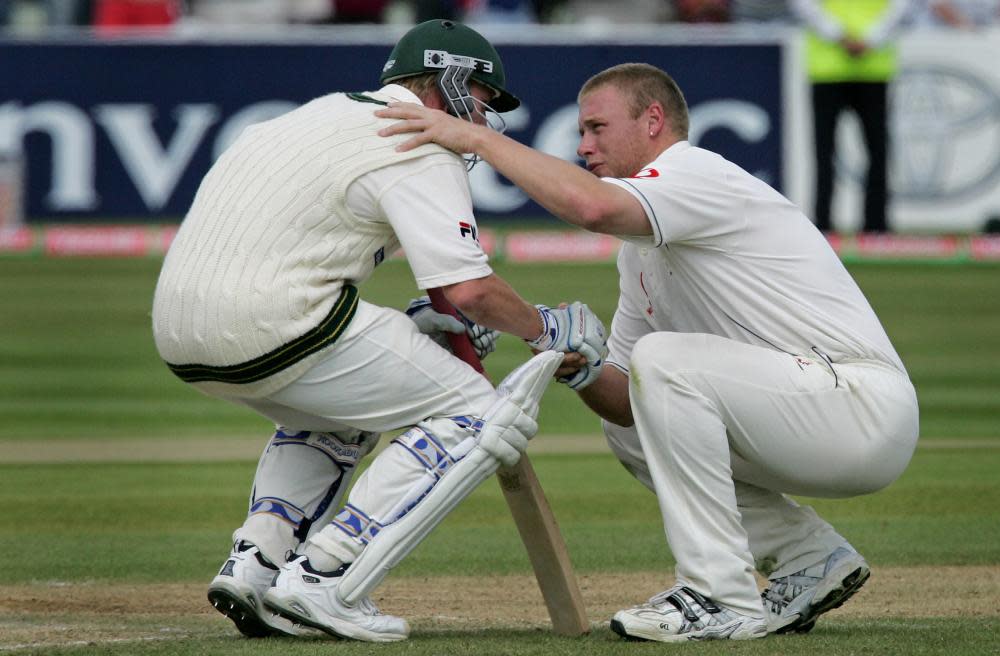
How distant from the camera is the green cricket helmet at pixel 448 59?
5.20 m

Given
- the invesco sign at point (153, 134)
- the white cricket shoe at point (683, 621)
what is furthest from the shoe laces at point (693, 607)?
the invesco sign at point (153, 134)

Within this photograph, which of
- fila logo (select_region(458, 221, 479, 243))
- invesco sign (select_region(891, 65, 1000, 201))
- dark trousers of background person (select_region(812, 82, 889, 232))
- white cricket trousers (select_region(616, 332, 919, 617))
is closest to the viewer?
fila logo (select_region(458, 221, 479, 243))

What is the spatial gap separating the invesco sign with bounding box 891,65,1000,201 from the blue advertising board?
1109mm

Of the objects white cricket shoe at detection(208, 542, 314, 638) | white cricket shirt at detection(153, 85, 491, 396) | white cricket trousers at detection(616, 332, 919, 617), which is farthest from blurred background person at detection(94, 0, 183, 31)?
white cricket trousers at detection(616, 332, 919, 617)

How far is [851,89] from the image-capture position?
48.8 feet

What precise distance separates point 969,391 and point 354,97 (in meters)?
6.56

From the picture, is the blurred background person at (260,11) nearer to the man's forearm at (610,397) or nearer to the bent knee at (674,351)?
the man's forearm at (610,397)

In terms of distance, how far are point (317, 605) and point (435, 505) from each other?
0.41 meters

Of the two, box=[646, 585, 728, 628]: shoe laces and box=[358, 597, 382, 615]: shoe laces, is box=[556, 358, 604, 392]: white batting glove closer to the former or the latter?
box=[646, 585, 728, 628]: shoe laces

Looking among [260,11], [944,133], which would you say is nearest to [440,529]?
[944,133]

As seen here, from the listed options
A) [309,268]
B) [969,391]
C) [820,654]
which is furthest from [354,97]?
[969,391]

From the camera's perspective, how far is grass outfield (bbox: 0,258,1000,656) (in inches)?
201

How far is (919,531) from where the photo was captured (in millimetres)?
7109

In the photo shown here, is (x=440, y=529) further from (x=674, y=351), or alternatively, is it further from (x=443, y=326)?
(x=674, y=351)
